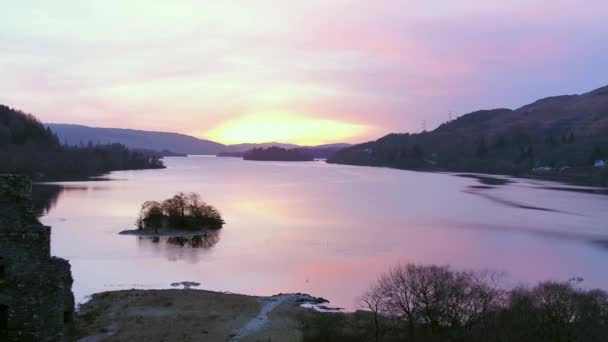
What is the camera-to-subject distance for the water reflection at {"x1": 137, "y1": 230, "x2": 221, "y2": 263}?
135ft

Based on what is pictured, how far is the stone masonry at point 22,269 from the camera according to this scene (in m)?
9.72

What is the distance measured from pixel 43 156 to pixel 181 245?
10477cm

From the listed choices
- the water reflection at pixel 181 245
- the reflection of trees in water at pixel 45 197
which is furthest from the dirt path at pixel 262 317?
the reflection of trees in water at pixel 45 197

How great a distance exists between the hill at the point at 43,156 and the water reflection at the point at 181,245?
226ft

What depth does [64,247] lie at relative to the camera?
41.8 metres

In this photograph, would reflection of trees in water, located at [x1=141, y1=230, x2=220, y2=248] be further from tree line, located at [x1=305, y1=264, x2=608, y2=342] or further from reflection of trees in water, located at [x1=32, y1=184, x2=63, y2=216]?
tree line, located at [x1=305, y1=264, x2=608, y2=342]

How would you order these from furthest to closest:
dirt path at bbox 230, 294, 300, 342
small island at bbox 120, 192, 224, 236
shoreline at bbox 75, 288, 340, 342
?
small island at bbox 120, 192, 224, 236
dirt path at bbox 230, 294, 300, 342
shoreline at bbox 75, 288, 340, 342

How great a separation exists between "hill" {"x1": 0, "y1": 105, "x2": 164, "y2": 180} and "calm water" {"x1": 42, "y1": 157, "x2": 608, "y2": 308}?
143 ft

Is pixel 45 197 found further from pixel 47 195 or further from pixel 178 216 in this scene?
pixel 178 216

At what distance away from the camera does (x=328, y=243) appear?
45438mm

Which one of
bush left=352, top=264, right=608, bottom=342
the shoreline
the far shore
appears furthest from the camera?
the far shore

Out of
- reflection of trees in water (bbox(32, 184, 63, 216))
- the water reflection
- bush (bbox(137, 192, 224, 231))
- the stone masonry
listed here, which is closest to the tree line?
the stone masonry

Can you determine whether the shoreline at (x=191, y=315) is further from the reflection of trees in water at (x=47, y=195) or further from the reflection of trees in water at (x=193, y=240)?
the reflection of trees in water at (x=47, y=195)

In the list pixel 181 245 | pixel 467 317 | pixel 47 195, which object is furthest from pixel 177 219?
pixel 47 195
